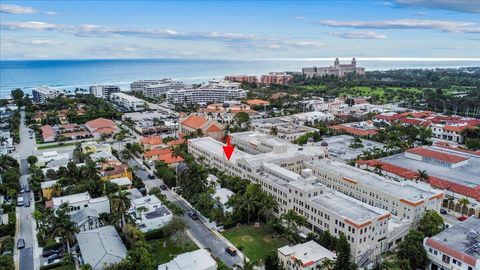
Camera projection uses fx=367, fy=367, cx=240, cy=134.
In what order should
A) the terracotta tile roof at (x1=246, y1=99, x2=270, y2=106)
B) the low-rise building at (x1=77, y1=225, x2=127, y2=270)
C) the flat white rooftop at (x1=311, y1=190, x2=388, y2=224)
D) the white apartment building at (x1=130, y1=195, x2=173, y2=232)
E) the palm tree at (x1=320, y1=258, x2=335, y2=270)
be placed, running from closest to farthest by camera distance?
the palm tree at (x1=320, y1=258, x2=335, y2=270), the low-rise building at (x1=77, y1=225, x2=127, y2=270), the flat white rooftop at (x1=311, y1=190, x2=388, y2=224), the white apartment building at (x1=130, y1=195, x2=173, y2=232), the terracotta tile roof at (x1=246, y1=99, x2=270, y2=106)

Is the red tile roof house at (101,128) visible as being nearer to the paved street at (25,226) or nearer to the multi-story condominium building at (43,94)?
the paved street at (25,226)

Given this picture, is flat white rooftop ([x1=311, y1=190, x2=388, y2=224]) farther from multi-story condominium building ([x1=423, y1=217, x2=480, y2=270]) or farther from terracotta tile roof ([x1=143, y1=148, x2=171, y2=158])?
terracotta tile roof ([x1=143, y1=148, x2=171, y2=158])

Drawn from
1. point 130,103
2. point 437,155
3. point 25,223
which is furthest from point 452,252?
point 130,103

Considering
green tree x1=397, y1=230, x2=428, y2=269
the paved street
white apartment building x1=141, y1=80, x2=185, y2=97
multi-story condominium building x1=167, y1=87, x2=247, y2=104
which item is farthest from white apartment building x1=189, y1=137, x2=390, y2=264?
white apartment building x1=141, y1=80, x2=185, y2=97

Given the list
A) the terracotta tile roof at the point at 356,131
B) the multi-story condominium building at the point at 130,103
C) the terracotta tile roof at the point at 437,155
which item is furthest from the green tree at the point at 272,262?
the multi-story condominium building at the point at 130,103

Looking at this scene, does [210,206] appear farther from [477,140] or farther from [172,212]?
[477,140]
